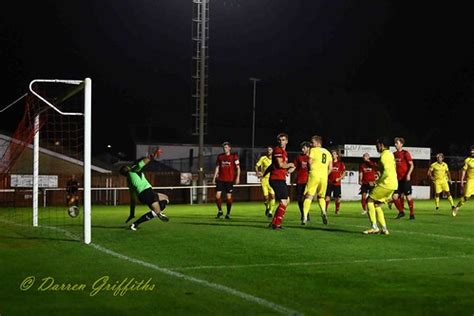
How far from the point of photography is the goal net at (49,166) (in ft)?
43.5

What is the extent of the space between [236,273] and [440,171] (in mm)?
18924

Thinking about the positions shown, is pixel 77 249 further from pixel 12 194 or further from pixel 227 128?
pixel 227 128

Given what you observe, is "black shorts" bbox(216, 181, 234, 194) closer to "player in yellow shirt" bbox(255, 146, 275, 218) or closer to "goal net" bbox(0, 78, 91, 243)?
"player in yellow shirt" bbox(255, 146, 275, 218)

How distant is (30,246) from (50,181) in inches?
927

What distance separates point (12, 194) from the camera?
33.4 metres

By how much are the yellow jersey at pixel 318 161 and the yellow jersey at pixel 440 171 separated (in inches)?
447

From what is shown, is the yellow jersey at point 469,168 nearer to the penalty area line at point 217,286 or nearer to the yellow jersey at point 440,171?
the yellow jersey at point 440,171

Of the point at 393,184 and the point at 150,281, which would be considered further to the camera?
the point at 393,184

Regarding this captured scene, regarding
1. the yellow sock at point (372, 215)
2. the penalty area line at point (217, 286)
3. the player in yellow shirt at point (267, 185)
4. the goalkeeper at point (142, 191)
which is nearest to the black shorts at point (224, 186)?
the player in yellow shirt at point (267, 185)

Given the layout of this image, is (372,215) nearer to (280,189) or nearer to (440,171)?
(280,189)

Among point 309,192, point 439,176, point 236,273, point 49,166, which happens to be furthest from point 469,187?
point 49,166

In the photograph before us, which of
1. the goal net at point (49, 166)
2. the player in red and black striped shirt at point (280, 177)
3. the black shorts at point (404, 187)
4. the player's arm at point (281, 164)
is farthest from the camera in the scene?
the black shorts at point (404, 187)

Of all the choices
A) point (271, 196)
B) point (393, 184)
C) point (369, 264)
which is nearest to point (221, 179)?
Result: point (271, 196)

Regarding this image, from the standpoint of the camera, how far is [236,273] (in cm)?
896
